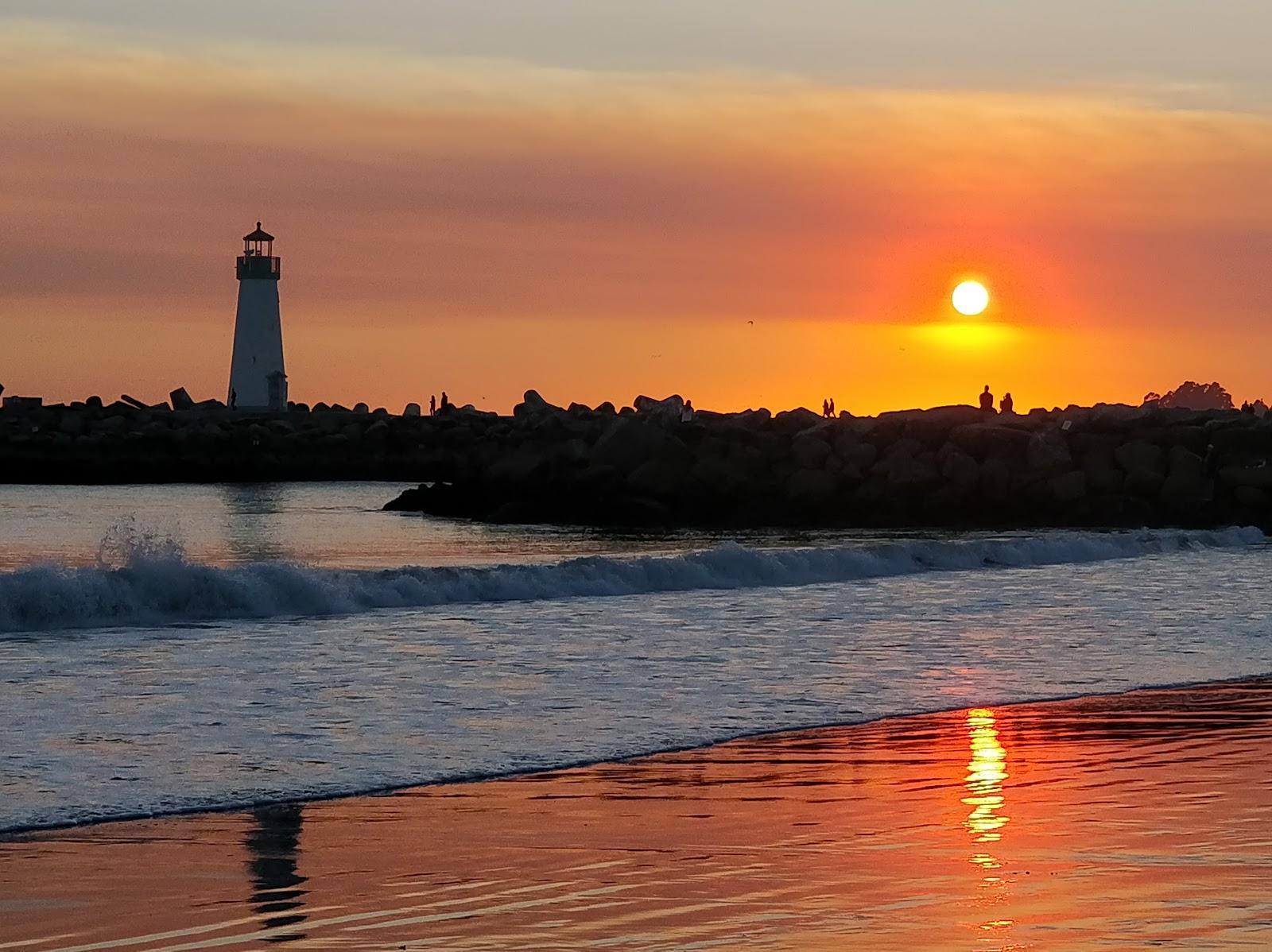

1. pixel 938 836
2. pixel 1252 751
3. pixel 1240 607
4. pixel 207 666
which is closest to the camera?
pixel 938 836

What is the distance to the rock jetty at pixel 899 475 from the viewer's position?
41688mm

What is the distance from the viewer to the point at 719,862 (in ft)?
25.5

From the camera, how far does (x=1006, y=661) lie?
1581 cm

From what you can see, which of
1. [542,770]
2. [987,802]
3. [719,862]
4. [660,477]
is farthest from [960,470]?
[719,862]

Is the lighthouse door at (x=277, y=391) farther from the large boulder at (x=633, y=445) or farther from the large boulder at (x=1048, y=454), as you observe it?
the large boulder at (x=1048, y=454)

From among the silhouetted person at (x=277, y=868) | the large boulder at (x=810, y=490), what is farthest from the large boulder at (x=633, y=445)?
the silhouetted person at (x=277, y=868)

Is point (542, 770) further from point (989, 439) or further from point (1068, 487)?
point (989, 439)

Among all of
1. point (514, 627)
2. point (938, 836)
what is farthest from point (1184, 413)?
point (938, 836)

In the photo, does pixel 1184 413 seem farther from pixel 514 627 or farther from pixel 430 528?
pixel 514 627

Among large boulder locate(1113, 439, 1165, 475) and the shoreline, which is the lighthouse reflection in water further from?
large boulder locate(1113, 439, 1165, 475)

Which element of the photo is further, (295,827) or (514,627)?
(514,627)

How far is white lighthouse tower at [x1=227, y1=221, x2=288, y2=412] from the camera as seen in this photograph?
72562mm

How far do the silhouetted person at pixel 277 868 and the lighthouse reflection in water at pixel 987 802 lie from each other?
8.18 ft

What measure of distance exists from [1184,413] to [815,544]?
19271mm
